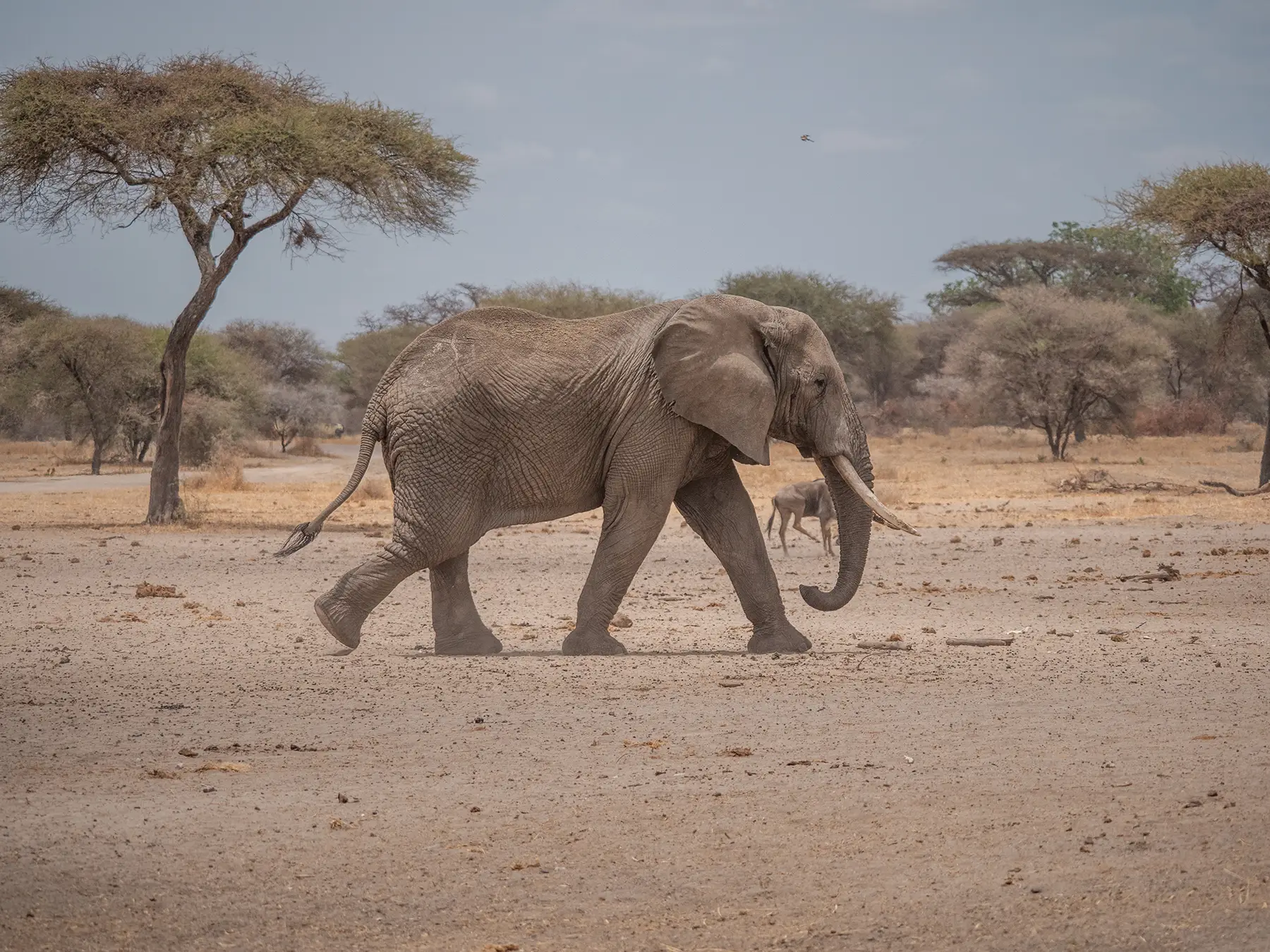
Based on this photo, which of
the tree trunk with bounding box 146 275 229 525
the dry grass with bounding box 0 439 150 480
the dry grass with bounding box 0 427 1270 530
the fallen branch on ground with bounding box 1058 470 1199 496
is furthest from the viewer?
the dry grass with bounding box 0 439 150 480

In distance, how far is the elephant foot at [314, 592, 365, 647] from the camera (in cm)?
970

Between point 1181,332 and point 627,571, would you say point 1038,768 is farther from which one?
point 1181,332

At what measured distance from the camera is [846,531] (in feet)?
32.5

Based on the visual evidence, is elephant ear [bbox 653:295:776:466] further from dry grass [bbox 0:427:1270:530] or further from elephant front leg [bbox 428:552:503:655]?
dry grass [bbox 0:427:1270:530]

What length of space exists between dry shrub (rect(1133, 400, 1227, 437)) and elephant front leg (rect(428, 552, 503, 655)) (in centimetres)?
3918

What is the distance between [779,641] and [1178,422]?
3968 centimetres

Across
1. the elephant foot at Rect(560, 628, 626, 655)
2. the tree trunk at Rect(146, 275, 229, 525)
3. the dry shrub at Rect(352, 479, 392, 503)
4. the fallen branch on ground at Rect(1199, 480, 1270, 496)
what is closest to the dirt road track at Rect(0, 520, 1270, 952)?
the elephant foot at Rect(560, 628, 626, 655)

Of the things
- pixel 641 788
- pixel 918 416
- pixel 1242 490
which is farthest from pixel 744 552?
pixel 918 416

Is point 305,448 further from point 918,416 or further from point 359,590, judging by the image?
point 359,590

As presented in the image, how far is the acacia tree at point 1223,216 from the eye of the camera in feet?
76.0

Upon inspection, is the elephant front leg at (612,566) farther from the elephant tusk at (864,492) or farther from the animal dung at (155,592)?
the animal dung at (155,592)

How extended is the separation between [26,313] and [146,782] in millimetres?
39756

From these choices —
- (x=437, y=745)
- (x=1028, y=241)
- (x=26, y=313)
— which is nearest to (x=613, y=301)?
(x=1028, y=241)

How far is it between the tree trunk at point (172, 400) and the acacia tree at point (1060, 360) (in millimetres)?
22348
